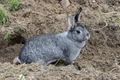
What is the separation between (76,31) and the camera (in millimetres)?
6270

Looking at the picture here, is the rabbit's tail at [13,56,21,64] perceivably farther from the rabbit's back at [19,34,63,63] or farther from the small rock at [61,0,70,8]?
the small rock at [61,0,70,8]

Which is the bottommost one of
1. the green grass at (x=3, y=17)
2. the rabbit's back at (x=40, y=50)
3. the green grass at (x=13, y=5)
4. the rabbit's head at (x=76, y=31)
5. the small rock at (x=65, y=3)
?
the rabbit's back at (x=40, y=50)

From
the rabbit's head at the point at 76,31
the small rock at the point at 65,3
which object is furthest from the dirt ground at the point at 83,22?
the rabbit's head at the point at 76,31

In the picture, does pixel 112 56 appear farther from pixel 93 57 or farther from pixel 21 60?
pixel 21 60

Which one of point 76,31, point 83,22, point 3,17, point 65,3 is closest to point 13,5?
point 3,17

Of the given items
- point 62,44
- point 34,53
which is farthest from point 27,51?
point 62,44

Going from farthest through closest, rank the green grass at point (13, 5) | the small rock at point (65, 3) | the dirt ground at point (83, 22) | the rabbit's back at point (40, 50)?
the small rock at point (65, 3)
the green grass at point (13, 5)
the dirt ground at point (83, 22)
the rabbit's back at point (40, 50)

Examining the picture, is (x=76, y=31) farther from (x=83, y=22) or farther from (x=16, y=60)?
(x=16, y=60)

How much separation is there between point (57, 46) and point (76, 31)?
46 cm

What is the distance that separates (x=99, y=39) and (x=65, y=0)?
140cm

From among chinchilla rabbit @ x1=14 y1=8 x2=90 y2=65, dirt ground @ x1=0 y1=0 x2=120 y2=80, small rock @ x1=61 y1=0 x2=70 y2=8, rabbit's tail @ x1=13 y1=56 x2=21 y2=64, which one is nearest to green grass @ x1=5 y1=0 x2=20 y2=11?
dirt ground @ x1=0 y1=0 x2=120 y2=80

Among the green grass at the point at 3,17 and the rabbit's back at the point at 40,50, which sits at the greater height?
the green grass at the point at 3,17

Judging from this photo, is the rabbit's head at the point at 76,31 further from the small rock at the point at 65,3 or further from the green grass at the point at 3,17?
the green grass at the point at 3,17

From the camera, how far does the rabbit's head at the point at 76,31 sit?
6.18m
